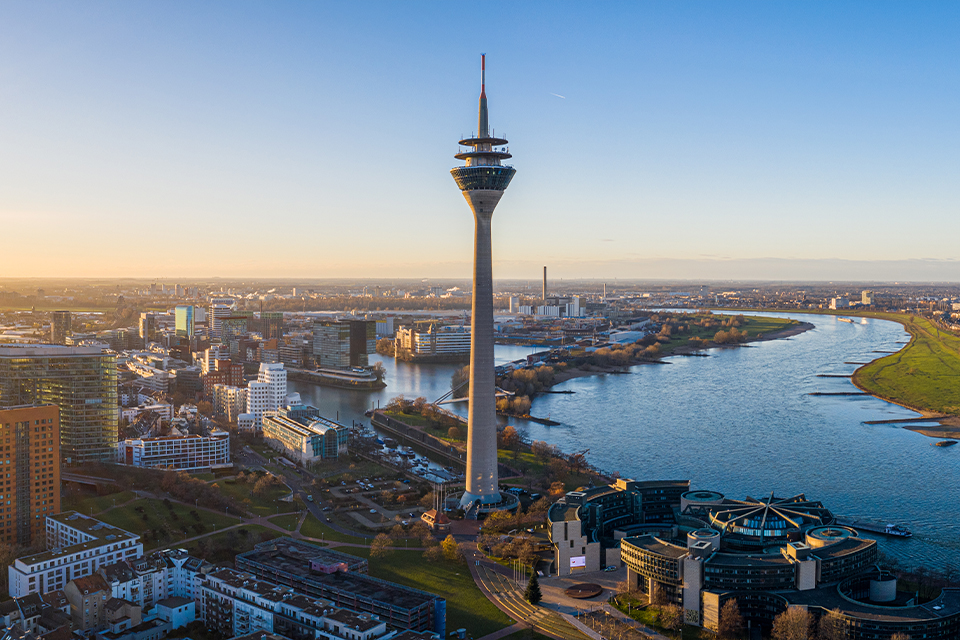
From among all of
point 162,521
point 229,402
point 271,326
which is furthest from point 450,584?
point 271,326

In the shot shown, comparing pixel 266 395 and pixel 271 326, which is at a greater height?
pixel 271 326

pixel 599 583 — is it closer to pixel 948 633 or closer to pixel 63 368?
pixel 948 633

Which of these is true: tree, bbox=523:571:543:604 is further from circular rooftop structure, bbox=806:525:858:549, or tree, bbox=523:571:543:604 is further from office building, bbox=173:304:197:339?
office building, bbox=173:304:197:339

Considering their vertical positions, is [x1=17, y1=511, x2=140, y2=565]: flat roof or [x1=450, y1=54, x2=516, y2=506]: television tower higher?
[x1=450, y1=54, x2=516, y2=506]: television tower

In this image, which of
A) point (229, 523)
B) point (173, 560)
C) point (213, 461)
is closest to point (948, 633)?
point (173, 560)

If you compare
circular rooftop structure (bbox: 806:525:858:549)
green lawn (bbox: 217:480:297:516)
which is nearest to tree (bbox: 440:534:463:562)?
green lawn (bbox: 217:480:297:516)

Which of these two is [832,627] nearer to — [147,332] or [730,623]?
[730,623]

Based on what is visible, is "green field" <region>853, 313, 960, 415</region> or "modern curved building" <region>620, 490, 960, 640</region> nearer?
"modern curved building" <region>620, 490, 960, 640</region>
